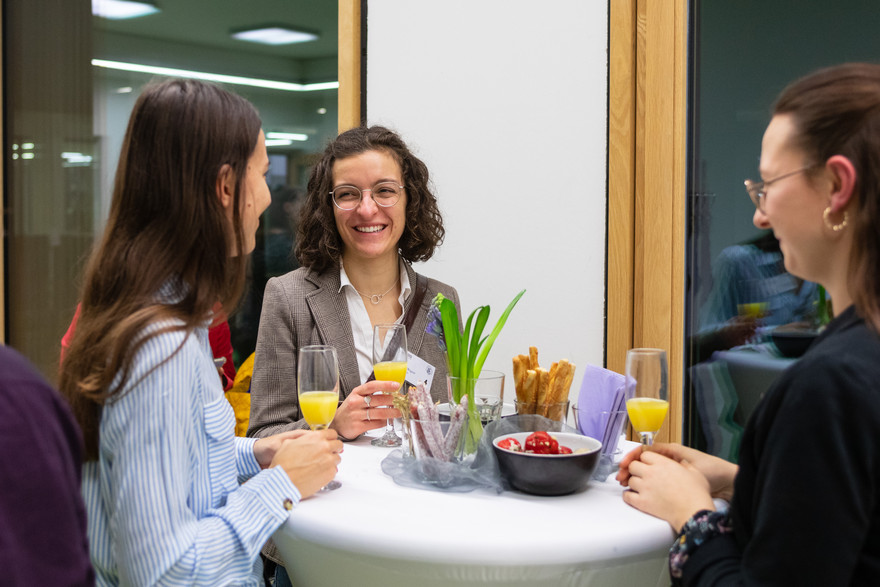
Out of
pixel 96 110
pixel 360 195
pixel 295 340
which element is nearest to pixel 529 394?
pixel 295 340

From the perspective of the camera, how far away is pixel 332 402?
150cm

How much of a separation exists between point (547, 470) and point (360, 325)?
3.55 ft

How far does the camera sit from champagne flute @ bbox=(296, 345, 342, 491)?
1.47 m

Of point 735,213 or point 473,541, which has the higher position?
point 735,213

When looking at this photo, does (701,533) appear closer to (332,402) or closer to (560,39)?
(332,402)

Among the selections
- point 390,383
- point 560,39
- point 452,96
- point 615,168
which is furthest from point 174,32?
point 390,383

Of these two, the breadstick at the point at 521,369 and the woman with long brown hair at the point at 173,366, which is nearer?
the woman with long brown hair at the point at 173,366

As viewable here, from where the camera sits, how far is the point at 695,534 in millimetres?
1135

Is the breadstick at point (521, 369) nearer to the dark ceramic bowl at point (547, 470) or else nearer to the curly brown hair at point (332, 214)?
the dark ceramic bowl at point (547, 470)

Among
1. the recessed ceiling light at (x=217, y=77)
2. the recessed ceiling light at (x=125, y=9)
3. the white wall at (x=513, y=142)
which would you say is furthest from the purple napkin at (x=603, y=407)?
the recessed ceiling light at (x=125, y=9)

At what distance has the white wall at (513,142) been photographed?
9.52 ft

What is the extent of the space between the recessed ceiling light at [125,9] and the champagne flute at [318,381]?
3.90 metres

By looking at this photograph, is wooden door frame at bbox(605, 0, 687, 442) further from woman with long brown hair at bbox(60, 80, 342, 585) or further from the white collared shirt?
woman with long brown hair at bbox(60, 80, 342, 585)

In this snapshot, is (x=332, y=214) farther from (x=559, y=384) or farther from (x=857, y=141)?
→ (x=857, y=141)
